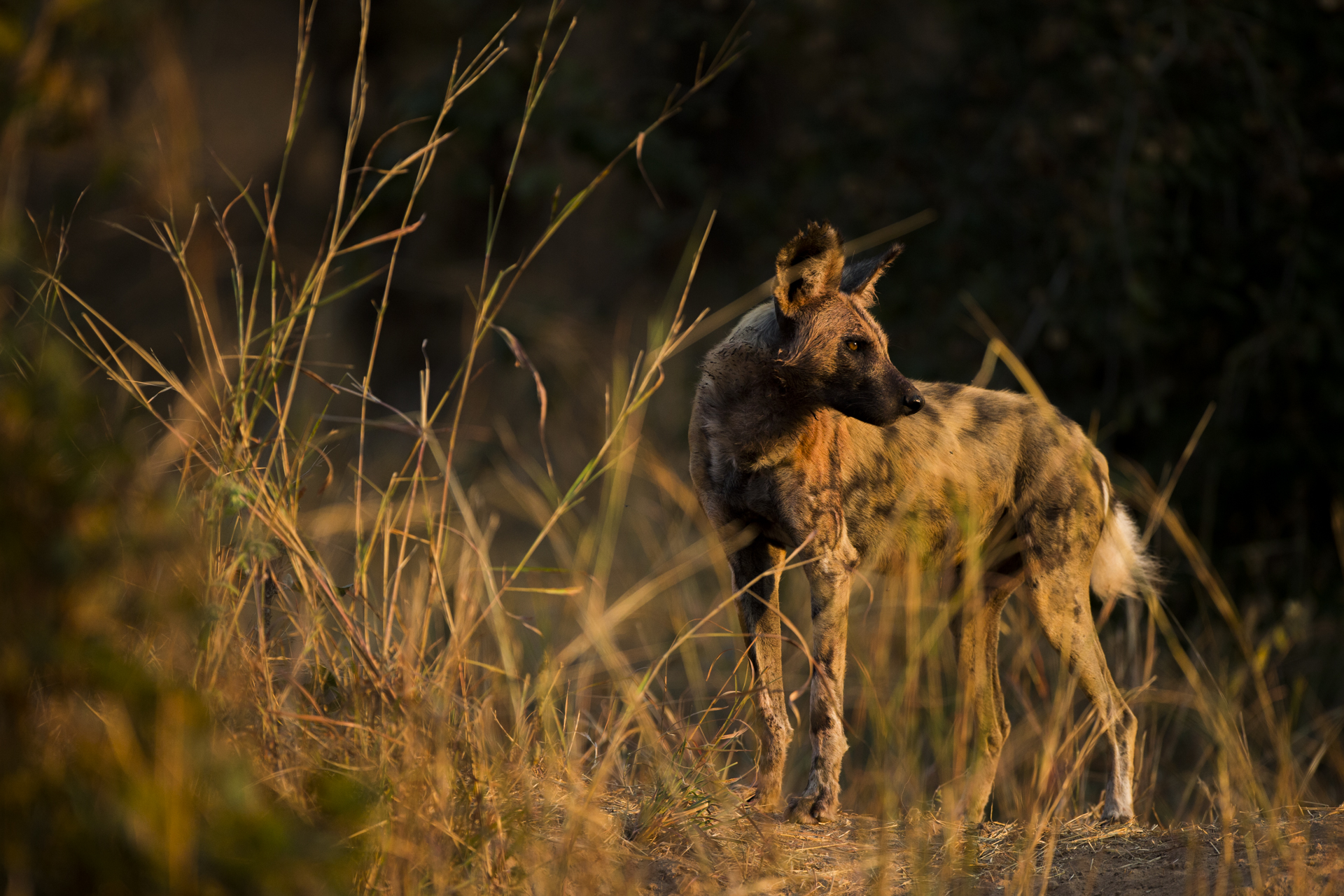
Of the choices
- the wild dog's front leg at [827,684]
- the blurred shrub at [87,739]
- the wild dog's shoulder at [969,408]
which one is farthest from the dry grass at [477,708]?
the wild dog's shoulder at [969,408]

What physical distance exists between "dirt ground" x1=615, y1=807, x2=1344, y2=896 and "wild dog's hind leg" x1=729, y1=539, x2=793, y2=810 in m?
0.33

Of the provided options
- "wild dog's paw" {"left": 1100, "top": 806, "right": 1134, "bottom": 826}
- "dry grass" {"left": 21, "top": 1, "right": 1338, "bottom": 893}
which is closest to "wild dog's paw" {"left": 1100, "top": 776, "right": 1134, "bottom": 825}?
"wild dog's paw" {"left": 1100, "top": 806, "right": 1134, "bottom": 826}

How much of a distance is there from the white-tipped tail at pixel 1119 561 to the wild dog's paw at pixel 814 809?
1682mm

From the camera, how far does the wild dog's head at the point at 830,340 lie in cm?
365

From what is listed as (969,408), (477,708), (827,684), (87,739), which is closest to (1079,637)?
(969,408)

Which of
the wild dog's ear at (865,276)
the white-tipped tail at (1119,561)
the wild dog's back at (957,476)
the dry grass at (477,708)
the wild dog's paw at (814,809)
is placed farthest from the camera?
the white-tipped tail at (1119,561)

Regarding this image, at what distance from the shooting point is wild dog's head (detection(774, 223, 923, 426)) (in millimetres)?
3646

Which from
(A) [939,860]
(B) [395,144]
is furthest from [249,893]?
(B) [395,144]

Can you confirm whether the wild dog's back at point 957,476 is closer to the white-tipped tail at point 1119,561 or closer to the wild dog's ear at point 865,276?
the white-tipped tail at point 1119,561

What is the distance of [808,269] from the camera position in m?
3.73

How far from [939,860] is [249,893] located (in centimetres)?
201

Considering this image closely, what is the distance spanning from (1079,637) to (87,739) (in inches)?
137

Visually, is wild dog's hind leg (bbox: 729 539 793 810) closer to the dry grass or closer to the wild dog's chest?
the wild dog's chest

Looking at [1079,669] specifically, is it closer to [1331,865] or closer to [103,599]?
[1331,865]
